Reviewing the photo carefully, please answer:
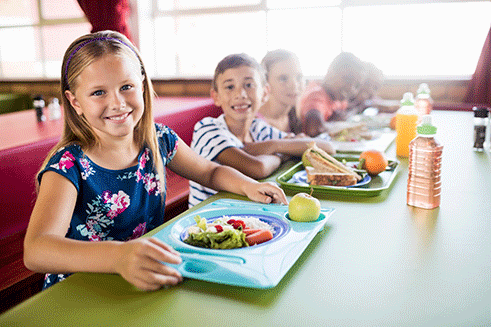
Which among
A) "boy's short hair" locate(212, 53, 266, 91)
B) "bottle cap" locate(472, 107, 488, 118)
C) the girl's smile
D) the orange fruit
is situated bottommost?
the orange fruit

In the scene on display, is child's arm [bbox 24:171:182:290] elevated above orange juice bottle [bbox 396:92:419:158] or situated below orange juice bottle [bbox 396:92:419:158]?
below

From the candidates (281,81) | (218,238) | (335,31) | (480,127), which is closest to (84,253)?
(218,238)

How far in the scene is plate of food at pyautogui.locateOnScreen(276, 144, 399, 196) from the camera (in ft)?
4.18

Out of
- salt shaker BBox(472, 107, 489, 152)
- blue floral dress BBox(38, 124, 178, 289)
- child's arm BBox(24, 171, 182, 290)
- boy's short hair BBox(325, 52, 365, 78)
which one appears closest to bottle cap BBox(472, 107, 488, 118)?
salt shaker BBox(472, 107, 489, 152)

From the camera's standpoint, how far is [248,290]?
0.73m

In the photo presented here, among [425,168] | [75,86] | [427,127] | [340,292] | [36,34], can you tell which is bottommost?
[340,292]

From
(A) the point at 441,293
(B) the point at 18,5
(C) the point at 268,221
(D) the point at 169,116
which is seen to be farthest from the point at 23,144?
(B) the point at 18,5

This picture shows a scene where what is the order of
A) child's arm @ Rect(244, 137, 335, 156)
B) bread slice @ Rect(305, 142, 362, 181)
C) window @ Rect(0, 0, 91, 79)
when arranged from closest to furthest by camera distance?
bread slice @ Rect(305, 142, 362, 181), child's arm @ Rect(244, 137, 335, 156), window @ Rect(0, 0, 91, 79)

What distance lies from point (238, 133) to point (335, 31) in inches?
104

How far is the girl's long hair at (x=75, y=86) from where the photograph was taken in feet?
3.58

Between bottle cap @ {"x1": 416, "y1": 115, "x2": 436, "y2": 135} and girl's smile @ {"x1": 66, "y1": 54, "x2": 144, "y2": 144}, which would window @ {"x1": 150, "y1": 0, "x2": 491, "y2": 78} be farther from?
girl's smile @ {"x1": 66, "y1": 54, "x2": 144, "y2": 144}

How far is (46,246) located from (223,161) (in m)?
0.83

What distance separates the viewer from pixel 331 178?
1328mm

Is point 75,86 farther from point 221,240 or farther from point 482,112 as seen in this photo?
point 482,112
